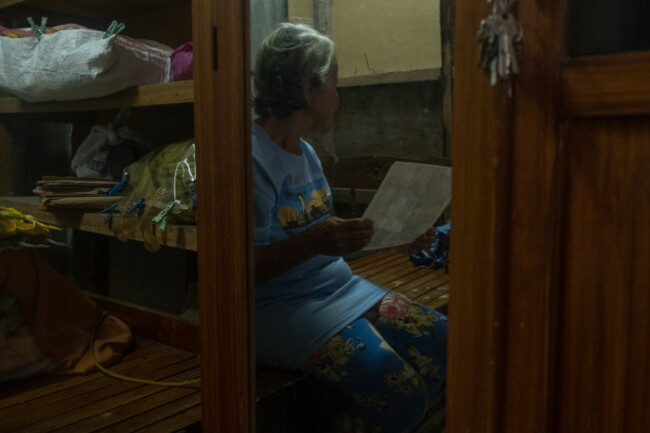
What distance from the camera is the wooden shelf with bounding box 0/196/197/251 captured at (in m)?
1.50

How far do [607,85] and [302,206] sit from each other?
0.57m

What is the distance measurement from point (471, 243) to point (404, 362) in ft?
1.13

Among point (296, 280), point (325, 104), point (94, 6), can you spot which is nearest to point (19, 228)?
point (94, 6)

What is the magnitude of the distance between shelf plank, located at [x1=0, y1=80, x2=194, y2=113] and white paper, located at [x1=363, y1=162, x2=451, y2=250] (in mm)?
781

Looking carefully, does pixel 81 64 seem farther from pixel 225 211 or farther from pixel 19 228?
pixel 225 211

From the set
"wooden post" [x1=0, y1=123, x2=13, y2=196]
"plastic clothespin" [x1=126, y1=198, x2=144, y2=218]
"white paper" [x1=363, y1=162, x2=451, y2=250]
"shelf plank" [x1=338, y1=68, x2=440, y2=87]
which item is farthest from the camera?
"wooden post" [x1=0, y1=123, x2=13, y2=196]

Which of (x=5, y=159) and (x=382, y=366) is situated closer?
(x=382, y=366)

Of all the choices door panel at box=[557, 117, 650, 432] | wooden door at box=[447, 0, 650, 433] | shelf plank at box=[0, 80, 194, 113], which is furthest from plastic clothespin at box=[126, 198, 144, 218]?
door panel at box=[557, 117, 650, 432]

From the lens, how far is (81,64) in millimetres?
1681

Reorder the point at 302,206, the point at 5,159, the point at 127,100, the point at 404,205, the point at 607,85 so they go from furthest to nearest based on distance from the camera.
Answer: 1. the point at 5,159
2. the point at 127,100
3. the point at 302,206
4. the point at 404,205
5. the point at 607,85

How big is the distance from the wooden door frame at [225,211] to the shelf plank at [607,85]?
593 millimetres

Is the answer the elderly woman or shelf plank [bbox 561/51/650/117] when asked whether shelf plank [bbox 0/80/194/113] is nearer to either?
the elderly woman

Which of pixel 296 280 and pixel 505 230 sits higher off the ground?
pixel 505 230

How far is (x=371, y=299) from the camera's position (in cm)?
109
